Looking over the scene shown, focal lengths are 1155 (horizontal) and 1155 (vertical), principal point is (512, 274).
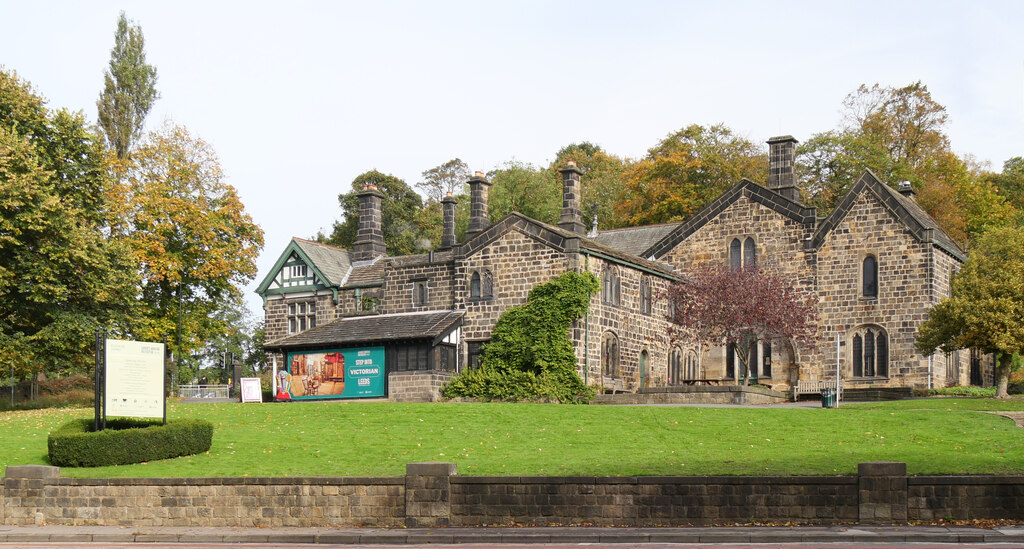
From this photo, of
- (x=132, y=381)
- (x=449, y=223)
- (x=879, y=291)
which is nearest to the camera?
(x=132, y=381)

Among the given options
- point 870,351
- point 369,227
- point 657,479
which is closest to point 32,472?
point 657,479

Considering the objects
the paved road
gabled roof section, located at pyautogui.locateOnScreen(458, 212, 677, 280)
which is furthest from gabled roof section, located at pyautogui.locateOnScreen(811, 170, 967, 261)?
the paved road

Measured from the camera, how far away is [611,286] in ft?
153

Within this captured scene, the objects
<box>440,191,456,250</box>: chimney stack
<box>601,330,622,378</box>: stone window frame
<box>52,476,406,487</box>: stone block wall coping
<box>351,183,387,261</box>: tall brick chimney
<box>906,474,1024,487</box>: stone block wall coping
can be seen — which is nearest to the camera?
<box>906,474,1024,487</box>: stone block wall coping

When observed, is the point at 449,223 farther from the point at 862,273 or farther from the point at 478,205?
the point at 862,273

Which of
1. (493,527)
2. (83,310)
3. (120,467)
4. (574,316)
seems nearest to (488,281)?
(574,316)

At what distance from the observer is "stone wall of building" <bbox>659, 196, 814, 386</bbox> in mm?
51844

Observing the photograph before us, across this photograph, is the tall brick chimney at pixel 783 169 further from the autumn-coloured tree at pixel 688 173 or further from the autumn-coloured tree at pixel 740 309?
the autumn-coloured tree at pixel 688 173

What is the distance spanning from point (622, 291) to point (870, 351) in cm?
1162

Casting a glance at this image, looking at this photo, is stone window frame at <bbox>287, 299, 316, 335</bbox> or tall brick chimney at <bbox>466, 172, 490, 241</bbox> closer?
tall brick chimney at <bbox>466, 172, 490, 241</bbox>

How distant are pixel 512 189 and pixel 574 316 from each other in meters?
32.1

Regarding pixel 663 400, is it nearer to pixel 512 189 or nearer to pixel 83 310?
pixel 83 310

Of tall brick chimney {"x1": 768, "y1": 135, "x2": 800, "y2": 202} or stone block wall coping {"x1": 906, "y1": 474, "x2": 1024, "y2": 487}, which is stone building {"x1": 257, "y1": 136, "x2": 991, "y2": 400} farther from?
stone block wall coping {"x1": 906, "y1": 474, "x2": 1024, "y2": 487}

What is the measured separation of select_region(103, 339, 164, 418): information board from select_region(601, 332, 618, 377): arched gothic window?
20584mm
